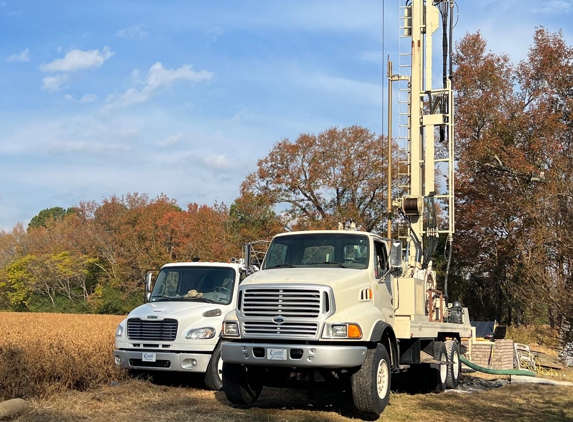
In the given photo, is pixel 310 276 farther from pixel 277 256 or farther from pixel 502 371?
pixel 502 371

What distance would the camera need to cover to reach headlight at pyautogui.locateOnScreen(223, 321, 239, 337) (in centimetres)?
1009

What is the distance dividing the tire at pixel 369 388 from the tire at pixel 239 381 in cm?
156

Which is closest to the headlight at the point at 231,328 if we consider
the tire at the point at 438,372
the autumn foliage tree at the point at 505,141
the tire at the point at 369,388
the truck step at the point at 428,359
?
the tire at the point at 369,388

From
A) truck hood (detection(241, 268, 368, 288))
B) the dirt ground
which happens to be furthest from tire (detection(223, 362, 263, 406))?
truck hood (detection(241, 268, 368, 288))

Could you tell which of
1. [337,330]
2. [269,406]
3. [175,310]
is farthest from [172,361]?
[337,330]

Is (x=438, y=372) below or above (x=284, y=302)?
below

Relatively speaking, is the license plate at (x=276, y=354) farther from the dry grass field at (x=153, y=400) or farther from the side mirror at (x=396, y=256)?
the side mirror at (x=396, y=256)

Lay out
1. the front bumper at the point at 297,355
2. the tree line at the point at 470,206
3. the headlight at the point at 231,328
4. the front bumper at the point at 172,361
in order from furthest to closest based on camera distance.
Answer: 1. the tree line at the point at 470,206
2. the front bumper at the point at 172,361
3. the headlight at the point at 231,328
4. the front bumper at the point at 297,355

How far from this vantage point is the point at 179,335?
481 inches

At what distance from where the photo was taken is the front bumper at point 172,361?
12094mm

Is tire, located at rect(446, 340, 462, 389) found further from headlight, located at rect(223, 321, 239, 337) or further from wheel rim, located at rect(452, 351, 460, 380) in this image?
headlight, located at rect(223, 321, 239, 337)

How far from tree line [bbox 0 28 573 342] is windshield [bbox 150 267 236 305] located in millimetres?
6300

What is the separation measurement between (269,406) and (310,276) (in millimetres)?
2328

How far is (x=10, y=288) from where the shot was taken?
74438mm
